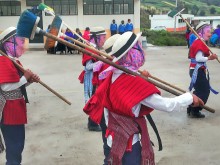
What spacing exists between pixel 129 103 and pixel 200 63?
3.94 metres

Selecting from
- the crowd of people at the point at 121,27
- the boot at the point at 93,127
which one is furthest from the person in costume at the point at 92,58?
the crowd of people at the point at 121,27

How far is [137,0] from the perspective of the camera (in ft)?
84.2

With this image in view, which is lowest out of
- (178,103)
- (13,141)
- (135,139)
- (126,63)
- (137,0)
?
(13,141)

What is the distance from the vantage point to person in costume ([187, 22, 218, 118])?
20.6ft

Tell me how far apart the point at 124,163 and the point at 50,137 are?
2.93 metres

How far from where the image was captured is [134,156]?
3.09m

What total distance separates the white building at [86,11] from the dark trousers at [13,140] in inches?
866

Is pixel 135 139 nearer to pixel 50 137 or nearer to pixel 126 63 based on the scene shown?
pixel 126 63

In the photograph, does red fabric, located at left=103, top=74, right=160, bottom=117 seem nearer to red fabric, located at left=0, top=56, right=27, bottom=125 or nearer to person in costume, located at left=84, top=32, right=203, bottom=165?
person in costume, located at left=84, top=32, right=203, bottom=165

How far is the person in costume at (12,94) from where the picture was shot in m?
3.79

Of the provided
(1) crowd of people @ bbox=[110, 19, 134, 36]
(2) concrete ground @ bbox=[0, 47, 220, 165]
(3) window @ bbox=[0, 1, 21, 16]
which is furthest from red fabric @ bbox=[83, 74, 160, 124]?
(3) window @ bbox=[0, 1, 21, 16]

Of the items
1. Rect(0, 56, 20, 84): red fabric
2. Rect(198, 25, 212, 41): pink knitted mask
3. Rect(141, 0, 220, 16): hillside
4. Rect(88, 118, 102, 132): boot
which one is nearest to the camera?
Rect(0, 56, 20, 84): red fabric

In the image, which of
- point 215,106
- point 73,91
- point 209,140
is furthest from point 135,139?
point 73,91

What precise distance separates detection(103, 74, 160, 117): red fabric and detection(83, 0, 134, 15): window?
77.0 feet
